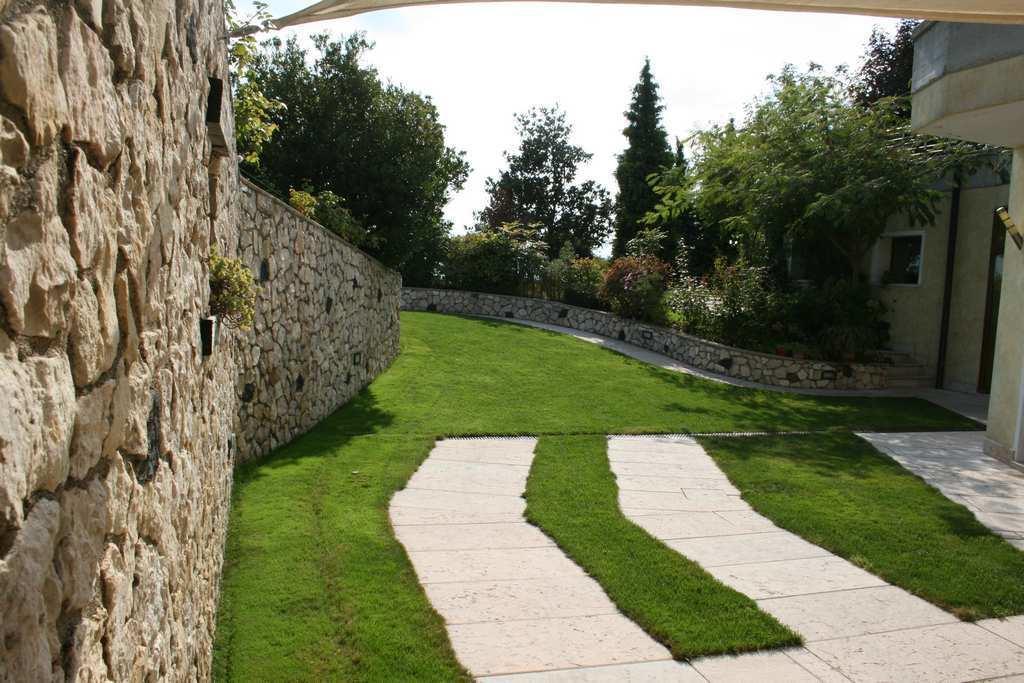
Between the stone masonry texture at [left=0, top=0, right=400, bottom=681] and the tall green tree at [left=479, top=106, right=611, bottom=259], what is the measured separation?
31.2 metres

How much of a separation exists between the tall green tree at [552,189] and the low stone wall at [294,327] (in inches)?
925

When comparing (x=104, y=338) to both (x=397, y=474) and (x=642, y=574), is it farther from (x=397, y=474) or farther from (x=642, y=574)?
(x=397, y=474)

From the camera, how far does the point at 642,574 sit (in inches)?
197

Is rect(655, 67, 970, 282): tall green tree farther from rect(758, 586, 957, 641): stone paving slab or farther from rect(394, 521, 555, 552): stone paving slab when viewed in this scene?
rect(394, 521, 555, 552): stone paving slab

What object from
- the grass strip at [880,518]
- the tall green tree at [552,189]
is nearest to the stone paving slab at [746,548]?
the grass strip at [880,518]

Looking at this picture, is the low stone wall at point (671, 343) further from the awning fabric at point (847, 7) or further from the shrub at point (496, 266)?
the awning fabric at point (847, 7)

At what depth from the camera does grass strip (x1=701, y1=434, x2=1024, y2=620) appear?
16.3ft

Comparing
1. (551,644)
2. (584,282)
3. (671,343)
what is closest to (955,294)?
(671,343)

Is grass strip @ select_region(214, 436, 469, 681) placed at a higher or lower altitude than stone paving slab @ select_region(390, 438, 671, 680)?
higher

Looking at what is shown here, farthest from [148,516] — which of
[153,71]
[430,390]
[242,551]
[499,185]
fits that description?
[499,185]

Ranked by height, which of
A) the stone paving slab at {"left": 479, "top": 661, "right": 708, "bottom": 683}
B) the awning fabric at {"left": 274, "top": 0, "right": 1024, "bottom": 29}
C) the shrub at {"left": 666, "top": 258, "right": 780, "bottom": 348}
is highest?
the awning fabric at {"left": 274, "top": 0, "right": 1024, "bottom": 29}

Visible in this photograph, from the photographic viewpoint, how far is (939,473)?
7977 mm

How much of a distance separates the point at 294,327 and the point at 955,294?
12093 mm

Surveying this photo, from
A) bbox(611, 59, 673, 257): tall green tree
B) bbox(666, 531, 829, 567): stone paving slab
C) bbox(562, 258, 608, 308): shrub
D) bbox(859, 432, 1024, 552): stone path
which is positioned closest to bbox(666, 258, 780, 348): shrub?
bbox(562, 258, 608, 308): shrub
